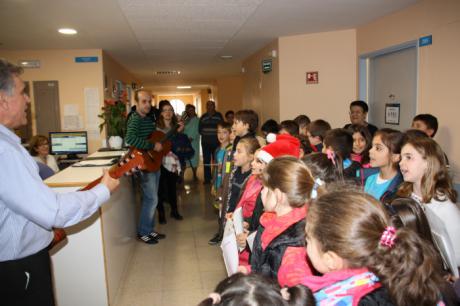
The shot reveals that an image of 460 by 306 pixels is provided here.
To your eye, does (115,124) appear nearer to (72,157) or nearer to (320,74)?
(72,157)

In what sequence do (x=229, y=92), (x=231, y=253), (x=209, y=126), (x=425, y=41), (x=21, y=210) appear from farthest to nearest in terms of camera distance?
(x=229, y=92)
(x=209, y=126)
(x=425, y=41)
(x=231, y=253)
(x=21, y=210)

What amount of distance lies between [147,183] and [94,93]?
124 inches

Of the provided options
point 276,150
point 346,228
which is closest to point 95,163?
point 276,150

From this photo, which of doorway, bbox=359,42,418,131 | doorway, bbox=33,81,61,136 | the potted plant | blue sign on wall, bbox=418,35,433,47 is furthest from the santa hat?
doorway, bbox=33,81,61,136

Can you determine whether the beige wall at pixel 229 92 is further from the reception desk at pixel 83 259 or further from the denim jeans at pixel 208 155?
the reception desk at pixel 83 259

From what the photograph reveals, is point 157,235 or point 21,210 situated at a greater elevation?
point 21,210

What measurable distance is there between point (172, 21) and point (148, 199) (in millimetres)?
2140

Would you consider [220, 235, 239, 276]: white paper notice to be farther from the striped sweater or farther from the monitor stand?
the monitor stand

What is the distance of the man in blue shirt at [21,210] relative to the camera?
5.06ft

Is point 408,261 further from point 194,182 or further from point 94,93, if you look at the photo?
point 194,182

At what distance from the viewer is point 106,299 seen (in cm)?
279

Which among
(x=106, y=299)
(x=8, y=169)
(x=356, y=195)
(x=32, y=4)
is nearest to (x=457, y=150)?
(x=356, y=195)

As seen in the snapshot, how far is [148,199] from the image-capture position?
4.31 meters

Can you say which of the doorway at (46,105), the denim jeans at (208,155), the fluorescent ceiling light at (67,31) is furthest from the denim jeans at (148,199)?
the doorway at (46,105)
